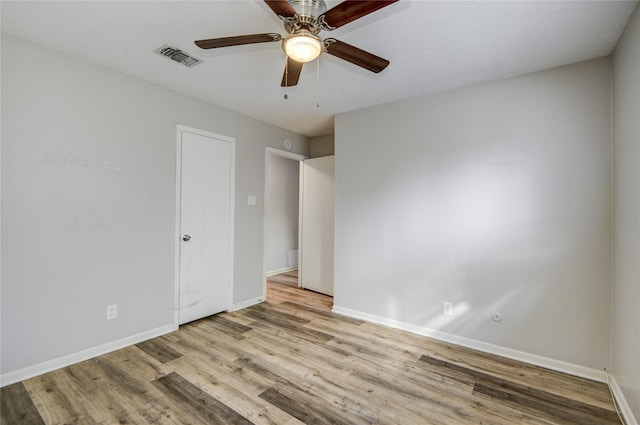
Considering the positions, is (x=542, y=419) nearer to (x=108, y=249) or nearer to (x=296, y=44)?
(x=296, y=44)

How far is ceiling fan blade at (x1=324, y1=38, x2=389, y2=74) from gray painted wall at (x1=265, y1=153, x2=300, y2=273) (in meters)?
4.13

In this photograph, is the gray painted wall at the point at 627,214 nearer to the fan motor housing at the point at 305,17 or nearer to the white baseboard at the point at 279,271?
the fan motor housing at the point at 305,17

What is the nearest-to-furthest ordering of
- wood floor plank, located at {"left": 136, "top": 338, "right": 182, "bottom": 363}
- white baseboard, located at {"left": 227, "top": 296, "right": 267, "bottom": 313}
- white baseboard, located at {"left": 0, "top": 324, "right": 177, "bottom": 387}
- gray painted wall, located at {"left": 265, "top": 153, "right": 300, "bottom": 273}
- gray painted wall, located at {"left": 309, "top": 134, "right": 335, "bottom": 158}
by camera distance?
white baseboard, located at {"left": 0, "top": 324, "right": 177, "bottom": 387}
wood floor plank, located at {"left": 136, "top": 338, "right": 182, "bottom": 363}
white baseboard, located at {"left": 227, "top": 296, "right": 267, "bottom": 313}
gray painted wall, located at {"left": 309, "top": 134, "right": 335, "bottom": 158}
gray painted wall, located at {"left": 265, "top": 153, "right": 300, "bottom": 273}

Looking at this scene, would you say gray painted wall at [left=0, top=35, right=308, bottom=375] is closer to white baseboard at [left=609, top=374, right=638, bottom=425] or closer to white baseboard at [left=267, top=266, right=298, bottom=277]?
white baseboard at [left=267, top=266, right=298, bottom=277]

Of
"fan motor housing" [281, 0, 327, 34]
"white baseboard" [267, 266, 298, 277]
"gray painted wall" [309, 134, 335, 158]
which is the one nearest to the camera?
"fan motor housing" [281, 0, 327, 34]

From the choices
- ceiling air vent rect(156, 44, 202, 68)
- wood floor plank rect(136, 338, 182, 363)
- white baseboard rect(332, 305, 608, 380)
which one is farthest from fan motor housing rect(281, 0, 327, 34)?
white baseboard rect(332, 305, 608, 380)

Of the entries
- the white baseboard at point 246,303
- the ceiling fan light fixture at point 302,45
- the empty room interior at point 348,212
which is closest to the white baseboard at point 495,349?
the empty room interior at point 348,212

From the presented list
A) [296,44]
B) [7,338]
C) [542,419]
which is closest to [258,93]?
[296,44]

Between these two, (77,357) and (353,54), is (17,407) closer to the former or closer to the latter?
(77,357)

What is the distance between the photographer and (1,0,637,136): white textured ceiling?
1.79 metres

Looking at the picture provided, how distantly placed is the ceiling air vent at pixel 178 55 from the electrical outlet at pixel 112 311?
2223 mm

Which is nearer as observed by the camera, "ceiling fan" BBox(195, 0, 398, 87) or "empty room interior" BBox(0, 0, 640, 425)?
"ceiling fan" BBox(195, 0, 398, 87)

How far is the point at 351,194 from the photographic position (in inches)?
141

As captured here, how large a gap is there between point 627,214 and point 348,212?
2.38 m
